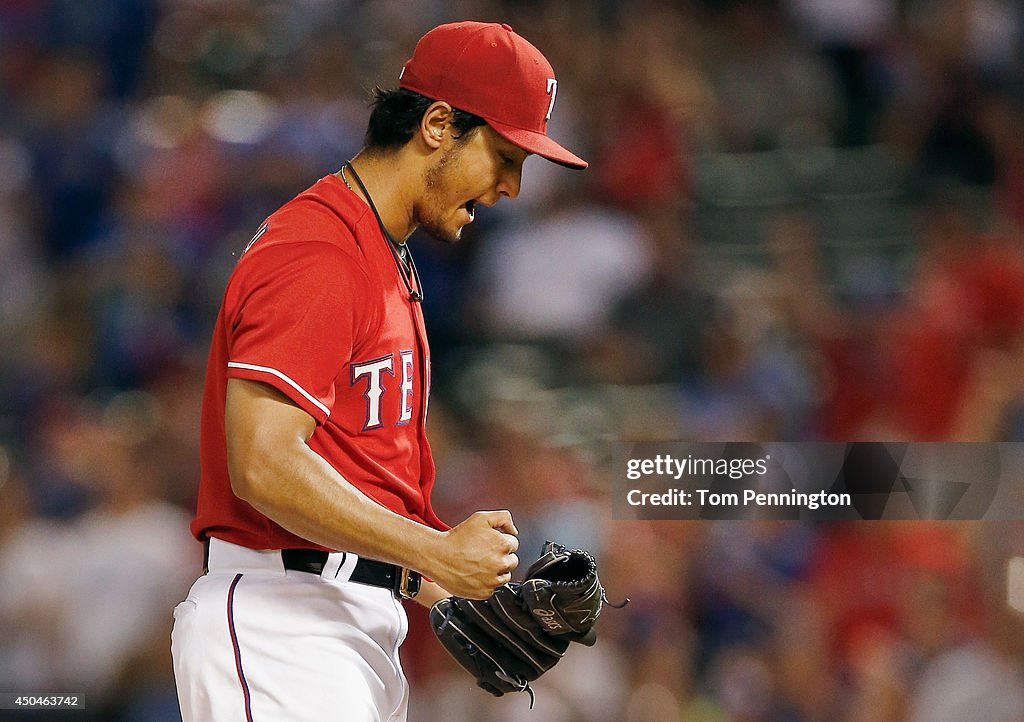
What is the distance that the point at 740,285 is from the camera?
3.96 meters

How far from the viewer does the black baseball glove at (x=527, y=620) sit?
72.9 inches

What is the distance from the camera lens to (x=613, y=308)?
401 cm

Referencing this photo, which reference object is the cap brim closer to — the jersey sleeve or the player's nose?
the player's nose

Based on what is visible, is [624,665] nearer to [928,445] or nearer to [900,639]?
[900,639]

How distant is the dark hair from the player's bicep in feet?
1.72

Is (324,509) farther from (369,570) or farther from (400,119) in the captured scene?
(400,119)

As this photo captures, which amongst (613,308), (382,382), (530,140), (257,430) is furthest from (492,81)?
(613,308)

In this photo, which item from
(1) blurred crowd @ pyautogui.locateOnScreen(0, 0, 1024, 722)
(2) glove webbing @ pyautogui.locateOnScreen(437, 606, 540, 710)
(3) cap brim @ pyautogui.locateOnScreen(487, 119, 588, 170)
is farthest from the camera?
(1) blurred crowd @ pyautogui.locateOnScreen(0, 0, 1024, 722)

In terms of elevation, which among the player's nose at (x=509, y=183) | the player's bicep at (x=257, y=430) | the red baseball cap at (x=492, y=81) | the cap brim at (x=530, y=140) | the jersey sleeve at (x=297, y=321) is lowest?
the player's bicep at (x=257, y=430)

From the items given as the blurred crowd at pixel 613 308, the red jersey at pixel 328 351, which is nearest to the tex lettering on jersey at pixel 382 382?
the red jersey at pixel 328 351

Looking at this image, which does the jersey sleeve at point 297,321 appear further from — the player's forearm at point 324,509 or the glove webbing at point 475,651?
the glove webbing at point 475,651

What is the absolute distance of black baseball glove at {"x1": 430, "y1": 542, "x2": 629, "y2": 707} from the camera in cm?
185

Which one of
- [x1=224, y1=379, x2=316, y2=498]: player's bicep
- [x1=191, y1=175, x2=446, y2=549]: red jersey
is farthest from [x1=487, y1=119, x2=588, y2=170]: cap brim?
[x1=224, y1=379, x2=316, y2=498]: player's bicep

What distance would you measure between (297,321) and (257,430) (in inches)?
5.8
